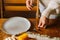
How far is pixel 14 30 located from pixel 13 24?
4.0 inches

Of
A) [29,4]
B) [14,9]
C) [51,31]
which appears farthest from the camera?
[14,9]

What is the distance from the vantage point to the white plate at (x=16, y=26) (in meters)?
1.39

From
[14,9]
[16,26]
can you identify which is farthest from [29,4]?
[14,9]

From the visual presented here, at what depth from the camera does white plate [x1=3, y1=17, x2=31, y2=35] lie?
1.39m

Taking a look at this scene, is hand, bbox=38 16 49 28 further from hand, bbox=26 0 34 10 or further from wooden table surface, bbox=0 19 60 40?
hand, bbox=26 0 34 10

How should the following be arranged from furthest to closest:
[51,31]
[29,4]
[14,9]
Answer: [14,9] < [29,4] < [51,31]

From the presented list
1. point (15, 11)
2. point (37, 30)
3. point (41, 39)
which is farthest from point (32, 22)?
point (15, 11)

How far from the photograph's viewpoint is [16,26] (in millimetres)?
1448

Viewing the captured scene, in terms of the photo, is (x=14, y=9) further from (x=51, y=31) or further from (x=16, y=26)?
(x=51, y=31)

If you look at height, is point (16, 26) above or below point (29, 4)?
below

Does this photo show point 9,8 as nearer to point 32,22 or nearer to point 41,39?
point 32,22

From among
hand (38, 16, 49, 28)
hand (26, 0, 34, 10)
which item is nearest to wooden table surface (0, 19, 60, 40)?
hand (38, 16, 49, 28)

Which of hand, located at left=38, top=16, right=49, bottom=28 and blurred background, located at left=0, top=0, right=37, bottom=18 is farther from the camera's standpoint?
blurred background, located at left=0, top=0, right=37, bottom=18

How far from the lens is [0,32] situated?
1409mm
